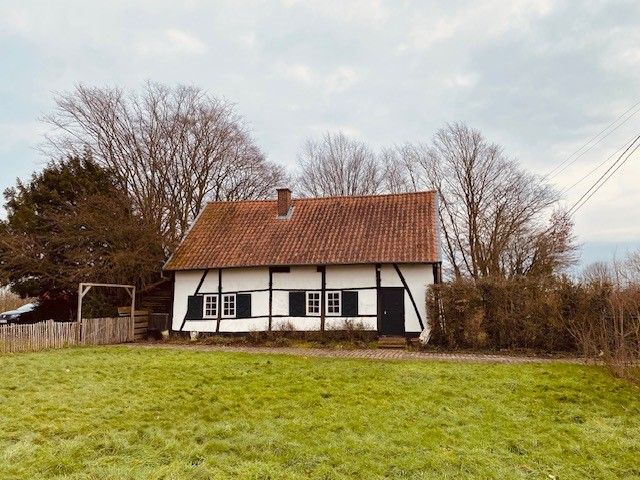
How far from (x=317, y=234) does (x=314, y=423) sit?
1357cm

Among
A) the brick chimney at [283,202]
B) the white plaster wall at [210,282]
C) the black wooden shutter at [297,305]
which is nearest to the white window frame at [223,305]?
the white plaster wall at [210,282]

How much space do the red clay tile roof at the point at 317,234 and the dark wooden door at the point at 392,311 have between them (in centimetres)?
125

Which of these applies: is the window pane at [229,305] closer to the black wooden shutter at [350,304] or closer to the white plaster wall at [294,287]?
the white plaster wall at [294,287]

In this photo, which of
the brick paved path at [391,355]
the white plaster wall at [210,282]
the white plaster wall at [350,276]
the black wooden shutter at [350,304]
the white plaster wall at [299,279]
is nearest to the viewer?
the brick paved path at [391,355]

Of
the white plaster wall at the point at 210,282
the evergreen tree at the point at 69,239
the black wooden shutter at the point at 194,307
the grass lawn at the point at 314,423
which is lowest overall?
the grass lawn at the point at 314,423

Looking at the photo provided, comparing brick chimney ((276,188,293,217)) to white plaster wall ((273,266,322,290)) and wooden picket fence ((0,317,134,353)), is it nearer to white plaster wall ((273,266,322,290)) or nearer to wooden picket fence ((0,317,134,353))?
white plaster wall ((273,266,322,290))

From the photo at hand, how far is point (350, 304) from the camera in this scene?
18.5 meters

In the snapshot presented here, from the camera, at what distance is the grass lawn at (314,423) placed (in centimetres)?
543

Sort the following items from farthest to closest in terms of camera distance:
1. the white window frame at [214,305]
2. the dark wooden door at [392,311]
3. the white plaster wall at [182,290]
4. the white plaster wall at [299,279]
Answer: the white plaster wall at [182,290]
the white window frame at [214,305]
the white plaster wall at [299,279]
the dark wooden door at [392,311]

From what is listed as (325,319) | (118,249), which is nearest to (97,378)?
(325,319)

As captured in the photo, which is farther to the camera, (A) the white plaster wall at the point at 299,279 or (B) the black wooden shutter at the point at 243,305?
(B) the black wooden shutter at the point at 243,305

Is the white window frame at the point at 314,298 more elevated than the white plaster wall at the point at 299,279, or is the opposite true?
the white plaster wall at the point at 299,279

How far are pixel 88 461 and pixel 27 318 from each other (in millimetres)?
21024

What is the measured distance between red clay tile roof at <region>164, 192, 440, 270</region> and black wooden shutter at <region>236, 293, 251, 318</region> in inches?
52.6
